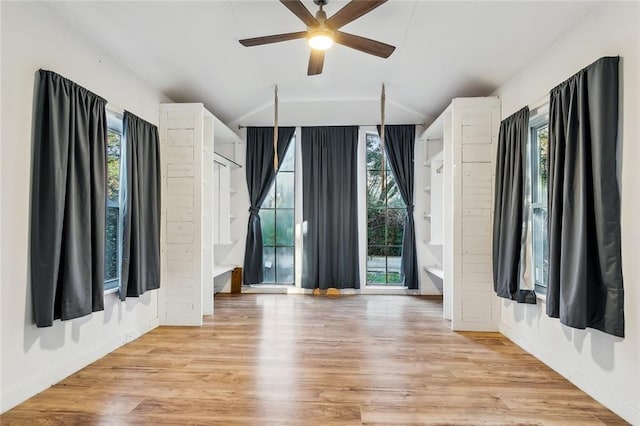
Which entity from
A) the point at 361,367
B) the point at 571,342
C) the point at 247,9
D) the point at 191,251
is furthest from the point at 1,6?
the point at 571,342

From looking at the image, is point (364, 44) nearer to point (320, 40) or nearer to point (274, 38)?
point (320, 40)

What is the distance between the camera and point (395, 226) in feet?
17.5

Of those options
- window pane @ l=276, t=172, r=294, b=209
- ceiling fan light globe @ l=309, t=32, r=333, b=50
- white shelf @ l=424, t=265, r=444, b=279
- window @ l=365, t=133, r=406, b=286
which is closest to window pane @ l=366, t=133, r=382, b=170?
window @ l=365, t=133, r=406, b=286

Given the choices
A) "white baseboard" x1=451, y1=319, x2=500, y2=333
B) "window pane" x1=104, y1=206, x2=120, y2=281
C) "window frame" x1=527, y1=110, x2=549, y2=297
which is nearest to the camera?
"window frame" x1=527, y1=110, x2=549, y2=297

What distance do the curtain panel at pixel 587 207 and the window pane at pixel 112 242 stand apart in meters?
3.79

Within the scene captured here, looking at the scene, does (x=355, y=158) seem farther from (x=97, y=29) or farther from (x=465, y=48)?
(x=97, y=29)

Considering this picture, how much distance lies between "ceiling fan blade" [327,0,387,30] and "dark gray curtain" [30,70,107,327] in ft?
6.55

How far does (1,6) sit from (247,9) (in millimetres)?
1599

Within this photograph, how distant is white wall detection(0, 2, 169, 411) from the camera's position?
2.01m

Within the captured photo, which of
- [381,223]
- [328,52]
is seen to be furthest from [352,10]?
[381,223]

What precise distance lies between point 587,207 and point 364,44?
1.98 meters

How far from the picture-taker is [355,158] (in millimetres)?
5254

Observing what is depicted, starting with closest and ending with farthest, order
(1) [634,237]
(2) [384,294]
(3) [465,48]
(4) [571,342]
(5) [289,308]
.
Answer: (1) [634,237], (4) [571,342], (3) [465,48], (5) [289,308], (2) [384,294]

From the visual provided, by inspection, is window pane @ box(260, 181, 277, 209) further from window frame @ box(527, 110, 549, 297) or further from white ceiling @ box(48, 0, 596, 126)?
window frame @ box(527, 110, 549, 297)
